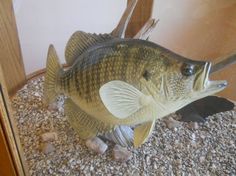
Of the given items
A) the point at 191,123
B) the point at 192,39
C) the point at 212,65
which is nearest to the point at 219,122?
the point at 191,123

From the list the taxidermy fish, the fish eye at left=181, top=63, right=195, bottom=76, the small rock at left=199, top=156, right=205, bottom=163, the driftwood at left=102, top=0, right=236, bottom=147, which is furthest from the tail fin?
the small rock at left=199, top=156, right=205, bottom=163

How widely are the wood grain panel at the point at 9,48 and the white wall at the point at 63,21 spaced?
0.04 m

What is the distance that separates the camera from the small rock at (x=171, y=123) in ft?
2.46

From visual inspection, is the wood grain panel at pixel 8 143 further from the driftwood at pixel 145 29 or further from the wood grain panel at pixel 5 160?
the driftwood at pixel 145 29

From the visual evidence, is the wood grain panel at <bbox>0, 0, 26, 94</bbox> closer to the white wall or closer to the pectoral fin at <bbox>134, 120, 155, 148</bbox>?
the white wall

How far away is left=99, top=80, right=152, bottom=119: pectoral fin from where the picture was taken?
45 centimetres

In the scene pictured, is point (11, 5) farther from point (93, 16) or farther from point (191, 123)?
point (191, 123)

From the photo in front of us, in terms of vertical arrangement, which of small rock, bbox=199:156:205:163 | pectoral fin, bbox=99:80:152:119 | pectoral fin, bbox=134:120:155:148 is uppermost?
pectoral fin, bbox=99:80:152:119

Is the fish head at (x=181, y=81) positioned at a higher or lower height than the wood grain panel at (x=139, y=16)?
lower

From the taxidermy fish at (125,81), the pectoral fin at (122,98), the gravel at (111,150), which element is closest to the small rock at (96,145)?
the gravel at (111,150)

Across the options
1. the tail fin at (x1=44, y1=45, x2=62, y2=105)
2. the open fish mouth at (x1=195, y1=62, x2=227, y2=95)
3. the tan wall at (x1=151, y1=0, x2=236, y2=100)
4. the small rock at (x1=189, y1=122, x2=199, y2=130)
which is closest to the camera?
the open fish mouth at (x1=195, y1=62, x2=227, y2=95)

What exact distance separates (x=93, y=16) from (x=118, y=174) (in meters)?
0.31

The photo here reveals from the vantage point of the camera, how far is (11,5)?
1.74ft

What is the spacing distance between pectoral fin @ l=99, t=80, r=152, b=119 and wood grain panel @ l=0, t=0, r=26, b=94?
20 cm
